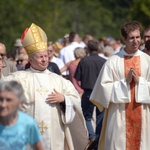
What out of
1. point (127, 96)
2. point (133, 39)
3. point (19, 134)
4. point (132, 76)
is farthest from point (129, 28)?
point (19, 134)

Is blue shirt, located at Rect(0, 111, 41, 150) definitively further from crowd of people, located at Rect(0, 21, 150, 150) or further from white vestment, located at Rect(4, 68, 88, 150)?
white vestment, located at Rect(4, 68, 88, 150)

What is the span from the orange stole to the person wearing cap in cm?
83

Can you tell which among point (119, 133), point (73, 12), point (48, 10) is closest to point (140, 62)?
point (119, 133)

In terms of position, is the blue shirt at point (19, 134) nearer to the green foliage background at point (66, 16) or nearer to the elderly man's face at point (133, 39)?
the elderly man's face at point (133, 39)

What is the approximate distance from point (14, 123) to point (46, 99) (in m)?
2.42

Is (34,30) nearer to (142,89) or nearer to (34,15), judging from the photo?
(142,89)

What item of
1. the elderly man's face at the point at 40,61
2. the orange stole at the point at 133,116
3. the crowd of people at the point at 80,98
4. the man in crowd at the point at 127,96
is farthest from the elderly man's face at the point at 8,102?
the orange stole at the point at 133,116

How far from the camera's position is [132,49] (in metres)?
9.87

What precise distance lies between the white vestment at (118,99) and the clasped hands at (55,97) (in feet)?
3.47

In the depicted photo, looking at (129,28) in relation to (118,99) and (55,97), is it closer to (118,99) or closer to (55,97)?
(118,99)

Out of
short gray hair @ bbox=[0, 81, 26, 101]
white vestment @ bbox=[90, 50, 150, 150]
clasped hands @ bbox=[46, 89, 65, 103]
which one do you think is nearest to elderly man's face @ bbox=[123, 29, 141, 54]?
white vestment @ bbox=[90, 50, 150, 150]

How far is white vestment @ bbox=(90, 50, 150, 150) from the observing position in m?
9.80

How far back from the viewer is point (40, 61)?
9055mm

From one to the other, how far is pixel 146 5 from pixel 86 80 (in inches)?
1101
